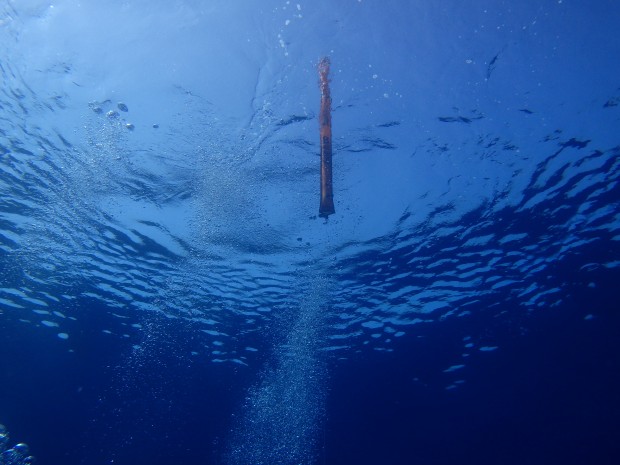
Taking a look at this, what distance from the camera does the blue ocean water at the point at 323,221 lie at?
345 inches

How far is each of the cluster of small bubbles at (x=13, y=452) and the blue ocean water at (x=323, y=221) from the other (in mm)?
7143

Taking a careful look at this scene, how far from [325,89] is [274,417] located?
91.3 ft

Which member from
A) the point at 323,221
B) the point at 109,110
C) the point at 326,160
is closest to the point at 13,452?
the point at 109,110

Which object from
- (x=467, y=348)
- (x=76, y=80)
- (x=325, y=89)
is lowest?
(x=325, y=89)

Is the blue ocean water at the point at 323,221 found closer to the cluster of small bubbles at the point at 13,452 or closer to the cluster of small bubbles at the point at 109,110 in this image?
the cluster of small bubbles at the point at 109,110

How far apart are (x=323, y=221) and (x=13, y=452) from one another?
3631cm

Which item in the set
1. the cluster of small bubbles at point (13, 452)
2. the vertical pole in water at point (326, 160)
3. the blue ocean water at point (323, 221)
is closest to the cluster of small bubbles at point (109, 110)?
the blue ocean water at point (323, 221)

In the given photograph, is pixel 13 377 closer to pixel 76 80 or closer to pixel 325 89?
pixel 76 80

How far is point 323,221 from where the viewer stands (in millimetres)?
13195

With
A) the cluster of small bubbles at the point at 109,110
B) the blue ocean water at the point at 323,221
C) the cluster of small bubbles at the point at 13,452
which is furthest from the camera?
the cluster of small bubbles at the point at 13,452

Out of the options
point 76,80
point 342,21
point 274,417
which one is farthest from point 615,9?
point 274,417

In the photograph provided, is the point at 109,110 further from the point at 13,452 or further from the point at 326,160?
the point at 13,452

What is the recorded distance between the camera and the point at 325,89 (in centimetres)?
640

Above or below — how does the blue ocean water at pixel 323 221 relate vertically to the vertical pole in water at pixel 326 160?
above
